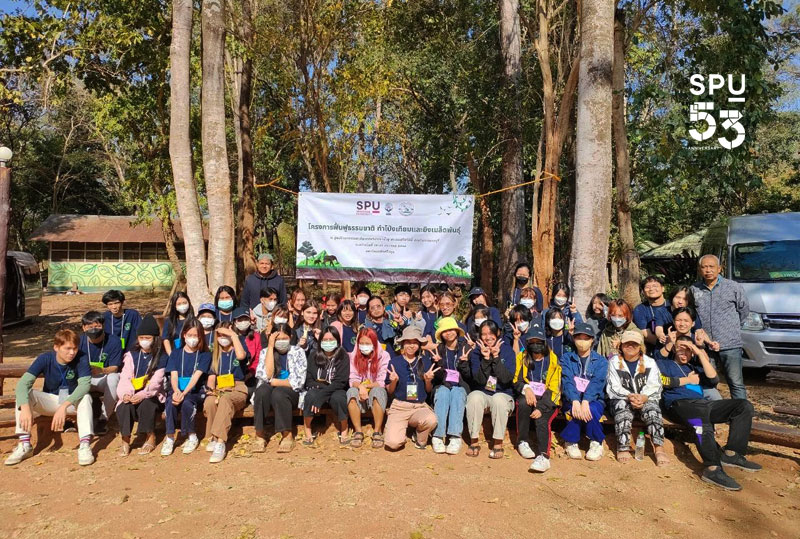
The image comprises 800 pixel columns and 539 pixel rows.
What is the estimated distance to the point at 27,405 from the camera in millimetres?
5059

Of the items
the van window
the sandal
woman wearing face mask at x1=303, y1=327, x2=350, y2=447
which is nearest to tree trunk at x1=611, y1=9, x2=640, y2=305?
the van window

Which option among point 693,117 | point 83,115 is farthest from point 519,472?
point 83,115

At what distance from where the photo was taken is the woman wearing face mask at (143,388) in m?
5.25

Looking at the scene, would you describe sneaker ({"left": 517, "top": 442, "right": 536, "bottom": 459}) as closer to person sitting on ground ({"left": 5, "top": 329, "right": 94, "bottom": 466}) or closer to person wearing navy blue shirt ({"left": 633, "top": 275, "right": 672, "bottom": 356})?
person wearing navy blue shirt ({"left": 633, "top": 275, "right": 672, "bottom": 356})

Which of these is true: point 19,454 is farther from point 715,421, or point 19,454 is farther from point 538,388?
point 715,421

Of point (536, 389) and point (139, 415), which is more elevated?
point (536, 389)

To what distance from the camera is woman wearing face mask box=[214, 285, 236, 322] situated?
6.26 meters

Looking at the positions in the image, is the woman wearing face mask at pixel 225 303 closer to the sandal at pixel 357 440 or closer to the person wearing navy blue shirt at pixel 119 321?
the person wearing navy blue shirt at pixel 119 321

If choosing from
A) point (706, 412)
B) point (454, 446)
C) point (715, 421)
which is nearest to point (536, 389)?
point (454, 446)

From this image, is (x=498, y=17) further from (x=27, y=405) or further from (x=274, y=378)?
(x=27, y=405)

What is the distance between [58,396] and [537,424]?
15.5ft

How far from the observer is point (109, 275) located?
1064 inches

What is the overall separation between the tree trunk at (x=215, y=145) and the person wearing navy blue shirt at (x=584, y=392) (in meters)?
5.06

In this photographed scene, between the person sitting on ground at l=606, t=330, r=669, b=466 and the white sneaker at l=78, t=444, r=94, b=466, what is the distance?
16.3ft
